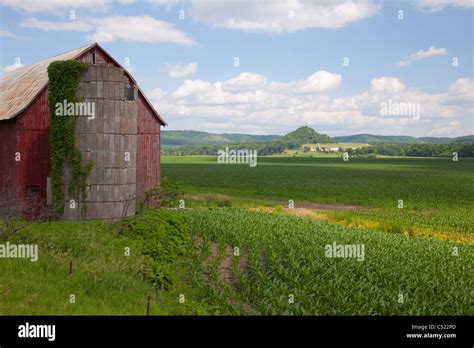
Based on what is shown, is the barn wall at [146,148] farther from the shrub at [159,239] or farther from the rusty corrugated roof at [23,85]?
the shrub at [159,239]

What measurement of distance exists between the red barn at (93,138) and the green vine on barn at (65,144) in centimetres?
23

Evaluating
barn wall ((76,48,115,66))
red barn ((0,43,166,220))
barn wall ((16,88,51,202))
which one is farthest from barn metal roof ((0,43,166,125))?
barn wall ((16,88,51,202))

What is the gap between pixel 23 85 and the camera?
24.8m

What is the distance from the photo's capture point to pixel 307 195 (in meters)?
47.2

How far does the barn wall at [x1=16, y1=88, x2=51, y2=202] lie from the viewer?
21859 millimetres

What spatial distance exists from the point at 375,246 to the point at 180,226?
8.19 metres

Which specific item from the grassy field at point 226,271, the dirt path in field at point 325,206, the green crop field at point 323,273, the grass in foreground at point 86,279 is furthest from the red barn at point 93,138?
the dirt path in field at point 325,206

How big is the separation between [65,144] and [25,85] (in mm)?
8092

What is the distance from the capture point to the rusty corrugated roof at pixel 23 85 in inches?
875

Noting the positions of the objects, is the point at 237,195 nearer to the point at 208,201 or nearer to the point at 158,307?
the point at 208,201

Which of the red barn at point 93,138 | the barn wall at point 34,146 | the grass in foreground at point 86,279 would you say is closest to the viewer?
the grass in foreground at point 86,279

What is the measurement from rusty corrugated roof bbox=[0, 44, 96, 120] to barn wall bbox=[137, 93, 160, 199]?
492cm

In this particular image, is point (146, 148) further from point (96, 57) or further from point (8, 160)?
point (8, 160)
